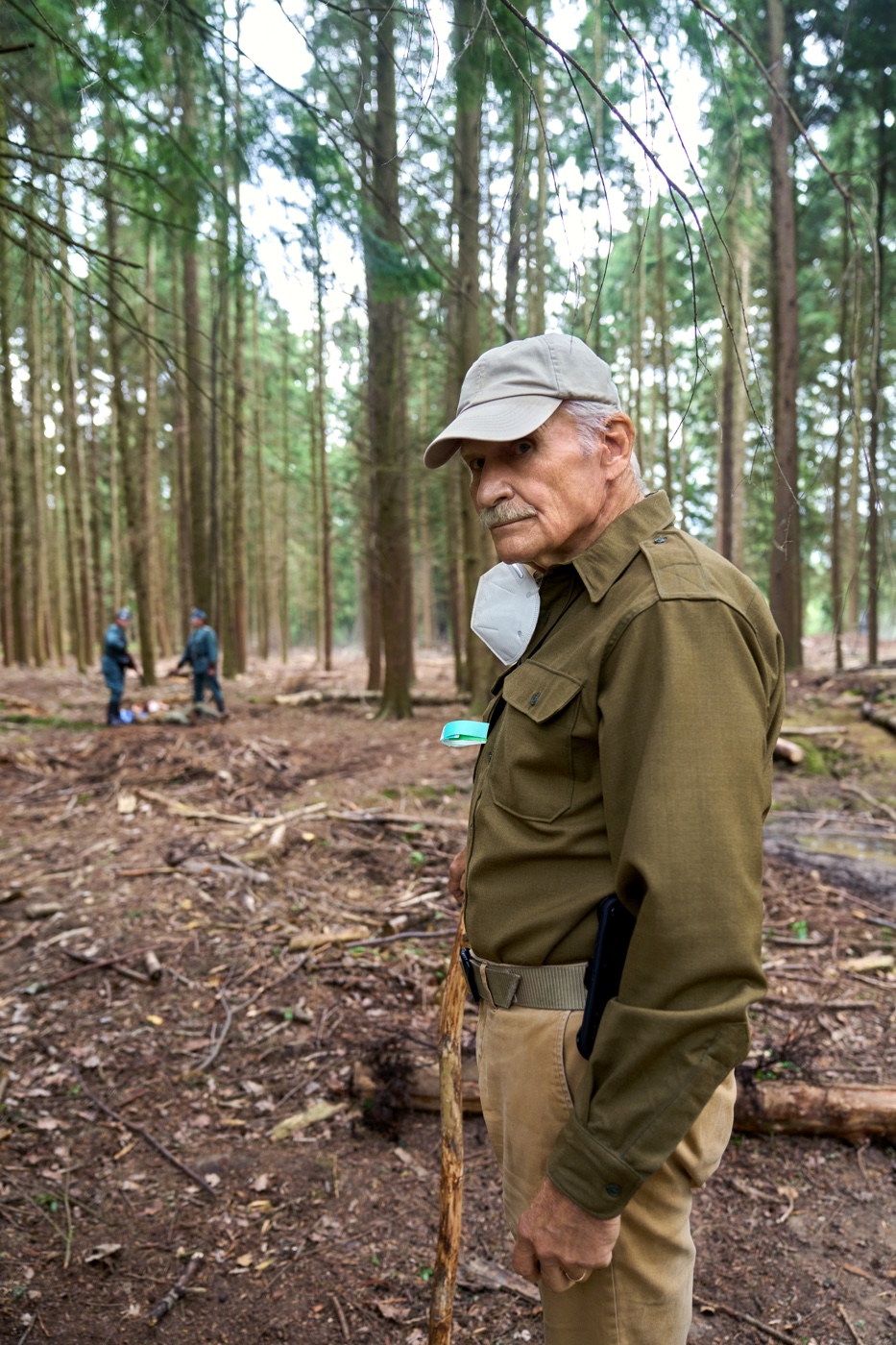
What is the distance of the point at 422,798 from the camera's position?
832 centimetres

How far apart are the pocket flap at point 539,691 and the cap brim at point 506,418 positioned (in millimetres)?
468

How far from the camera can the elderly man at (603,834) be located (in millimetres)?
1362

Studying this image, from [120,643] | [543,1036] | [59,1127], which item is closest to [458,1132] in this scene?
[543,1036]

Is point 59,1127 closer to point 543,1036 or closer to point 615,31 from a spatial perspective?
point 543,1036

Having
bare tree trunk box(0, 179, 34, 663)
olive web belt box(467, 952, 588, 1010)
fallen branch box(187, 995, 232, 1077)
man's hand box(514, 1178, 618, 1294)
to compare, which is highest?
bare tree trunk box(0, 179, 34, 663)

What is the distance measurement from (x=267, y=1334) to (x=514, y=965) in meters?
2.15

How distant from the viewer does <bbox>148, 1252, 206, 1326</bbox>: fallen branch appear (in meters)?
2.92

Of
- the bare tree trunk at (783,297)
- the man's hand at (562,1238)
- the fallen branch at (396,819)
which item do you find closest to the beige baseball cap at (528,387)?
the man's hand at (562,1238)

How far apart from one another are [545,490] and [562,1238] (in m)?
1.41

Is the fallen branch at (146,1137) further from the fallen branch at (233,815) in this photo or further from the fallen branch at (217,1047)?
the fallen branch at (233,815)

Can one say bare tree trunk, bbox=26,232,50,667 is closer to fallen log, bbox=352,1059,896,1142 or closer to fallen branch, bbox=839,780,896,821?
fallen branch, bbox=839,780,896,821

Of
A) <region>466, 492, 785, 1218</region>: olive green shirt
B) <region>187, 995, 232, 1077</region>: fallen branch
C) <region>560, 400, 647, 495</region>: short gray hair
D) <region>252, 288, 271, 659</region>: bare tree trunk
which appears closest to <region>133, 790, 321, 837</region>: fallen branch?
<region>187, 995, 232, 1077</region>: fallen branch

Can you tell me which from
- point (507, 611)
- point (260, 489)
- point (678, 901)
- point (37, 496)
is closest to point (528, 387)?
point (507, 611)

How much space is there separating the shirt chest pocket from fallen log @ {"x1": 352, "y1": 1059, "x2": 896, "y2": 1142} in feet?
8.12
